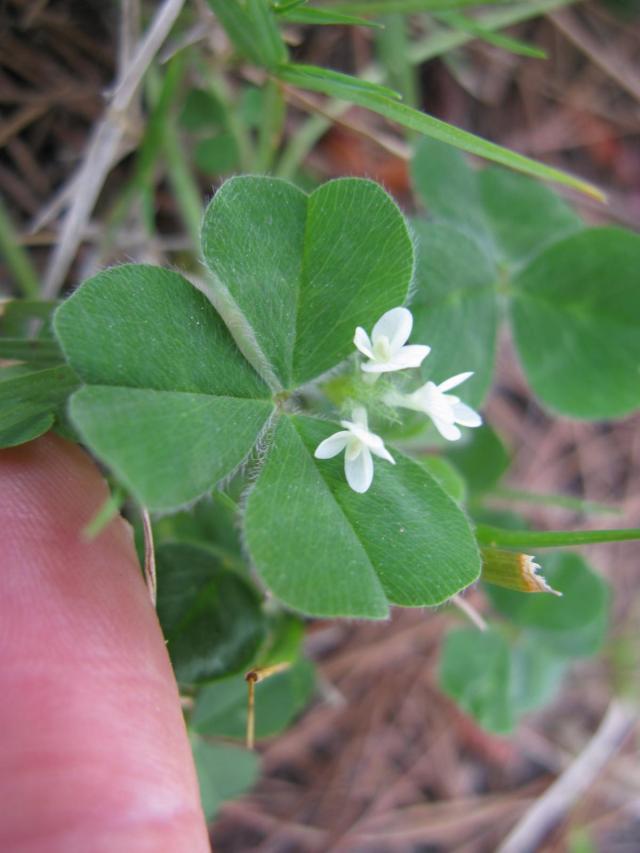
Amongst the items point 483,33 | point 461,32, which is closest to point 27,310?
point 483,33

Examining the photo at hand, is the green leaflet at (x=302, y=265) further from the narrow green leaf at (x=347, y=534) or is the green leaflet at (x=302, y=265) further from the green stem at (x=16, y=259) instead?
the green stem at (x=16, y=259)

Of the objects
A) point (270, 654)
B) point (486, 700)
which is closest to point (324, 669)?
point (486, 700)

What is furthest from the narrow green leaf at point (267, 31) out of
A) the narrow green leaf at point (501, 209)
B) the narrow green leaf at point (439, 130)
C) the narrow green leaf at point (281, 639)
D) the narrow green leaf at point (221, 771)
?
the narrow green leaf at point (221, 771)

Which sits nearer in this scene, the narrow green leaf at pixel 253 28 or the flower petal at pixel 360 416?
the flower petal at pixel 360 416

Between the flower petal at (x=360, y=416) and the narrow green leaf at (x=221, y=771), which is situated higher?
the flower petal at (x=360, y=416)

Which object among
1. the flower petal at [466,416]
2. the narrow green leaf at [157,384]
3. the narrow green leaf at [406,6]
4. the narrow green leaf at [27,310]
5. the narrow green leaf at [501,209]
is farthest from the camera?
the narrow green leaf at [501,209]

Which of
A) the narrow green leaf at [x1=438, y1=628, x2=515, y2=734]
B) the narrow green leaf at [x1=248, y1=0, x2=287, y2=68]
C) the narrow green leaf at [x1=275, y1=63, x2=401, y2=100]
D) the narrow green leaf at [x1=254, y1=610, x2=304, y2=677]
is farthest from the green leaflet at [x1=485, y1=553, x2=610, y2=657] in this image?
the narrow green leaf at [x1=248, y1=0, x2=287, y2=68]

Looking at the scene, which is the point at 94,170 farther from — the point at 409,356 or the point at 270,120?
the point at 409,356
